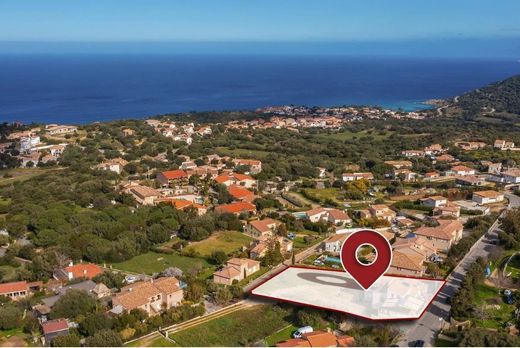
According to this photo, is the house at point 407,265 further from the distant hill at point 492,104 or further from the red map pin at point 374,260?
the distant hill at point 492,104

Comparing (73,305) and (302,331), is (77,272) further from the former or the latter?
(302,331)

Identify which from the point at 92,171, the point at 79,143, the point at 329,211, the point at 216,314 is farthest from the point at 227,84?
the point at 216,314

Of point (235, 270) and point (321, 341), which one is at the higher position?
point (321, 341)

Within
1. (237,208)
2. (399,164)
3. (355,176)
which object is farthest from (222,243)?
(399,164)

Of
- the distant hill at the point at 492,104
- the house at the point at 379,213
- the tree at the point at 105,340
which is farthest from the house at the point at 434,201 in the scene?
the distant hill at the point at 492,104

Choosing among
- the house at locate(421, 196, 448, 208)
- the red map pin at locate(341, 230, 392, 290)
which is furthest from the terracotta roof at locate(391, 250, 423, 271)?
the house at locate(421, 196, 448, 208)

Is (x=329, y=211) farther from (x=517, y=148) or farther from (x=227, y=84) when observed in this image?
(x=227, y=84)

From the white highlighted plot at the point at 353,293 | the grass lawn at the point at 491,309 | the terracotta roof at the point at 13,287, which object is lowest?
the terracotta roof at the point at 13,287
